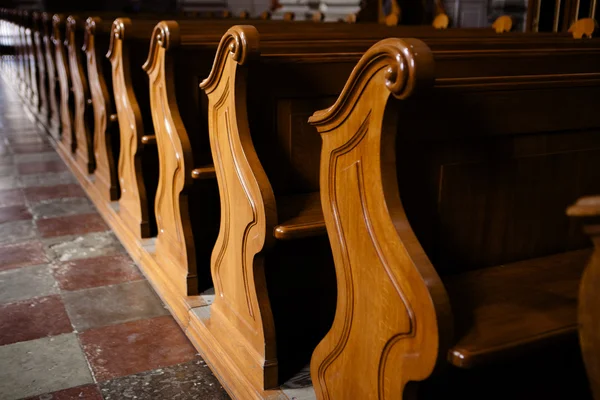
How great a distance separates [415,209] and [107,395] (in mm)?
1122

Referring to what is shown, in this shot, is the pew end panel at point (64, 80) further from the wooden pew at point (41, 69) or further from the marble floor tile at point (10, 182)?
the wooden pew at point (41, 69)

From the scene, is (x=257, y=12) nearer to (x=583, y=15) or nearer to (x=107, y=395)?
(x=583, y=15)

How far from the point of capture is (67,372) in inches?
82.0

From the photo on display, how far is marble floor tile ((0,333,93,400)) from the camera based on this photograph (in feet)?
6.56

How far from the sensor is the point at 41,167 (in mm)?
4848

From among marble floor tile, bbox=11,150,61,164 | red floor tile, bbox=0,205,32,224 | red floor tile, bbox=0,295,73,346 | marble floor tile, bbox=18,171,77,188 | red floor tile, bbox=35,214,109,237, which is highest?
marble floor tile, bbox=11,150,61,164

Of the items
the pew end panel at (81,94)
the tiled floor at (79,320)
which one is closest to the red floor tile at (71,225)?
the tiled floor at (79,320)

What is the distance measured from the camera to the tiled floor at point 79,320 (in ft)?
6.63

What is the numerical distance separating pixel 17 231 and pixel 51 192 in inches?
31.6

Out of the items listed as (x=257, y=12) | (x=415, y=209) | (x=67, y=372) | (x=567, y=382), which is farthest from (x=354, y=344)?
(x=257, y=12)

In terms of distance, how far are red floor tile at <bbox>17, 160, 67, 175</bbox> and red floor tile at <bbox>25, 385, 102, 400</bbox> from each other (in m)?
3.06

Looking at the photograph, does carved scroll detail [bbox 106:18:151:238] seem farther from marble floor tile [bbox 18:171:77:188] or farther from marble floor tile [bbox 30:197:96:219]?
marble floor tile [bbox 18:171:77:188]

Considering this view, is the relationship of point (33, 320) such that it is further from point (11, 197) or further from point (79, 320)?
point (11, 197)

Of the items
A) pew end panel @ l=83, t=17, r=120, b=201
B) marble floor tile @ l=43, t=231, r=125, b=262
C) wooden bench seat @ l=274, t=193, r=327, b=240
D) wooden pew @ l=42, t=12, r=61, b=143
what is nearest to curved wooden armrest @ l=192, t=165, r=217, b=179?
wooden bench seat @ l=274, t=193, r=327, b=240
